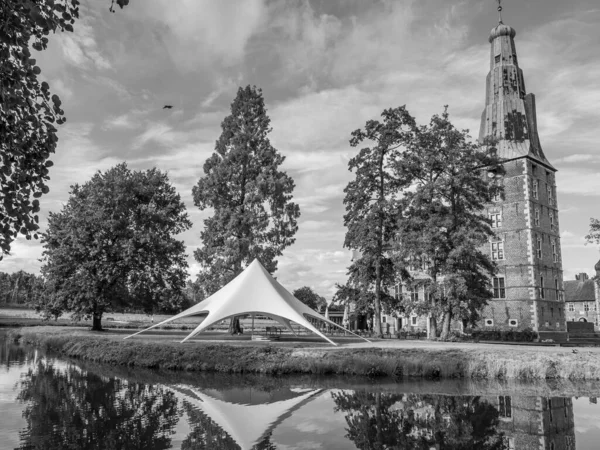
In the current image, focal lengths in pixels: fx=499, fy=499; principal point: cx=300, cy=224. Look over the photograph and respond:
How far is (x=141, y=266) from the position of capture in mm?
28672

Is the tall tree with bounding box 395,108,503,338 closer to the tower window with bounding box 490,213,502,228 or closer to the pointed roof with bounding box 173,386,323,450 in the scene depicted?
the pointed roof with bounding box 173,386,323,450

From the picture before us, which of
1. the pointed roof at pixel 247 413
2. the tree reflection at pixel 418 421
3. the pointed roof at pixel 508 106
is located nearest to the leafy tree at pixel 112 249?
the pointed roof at pixel 247 413

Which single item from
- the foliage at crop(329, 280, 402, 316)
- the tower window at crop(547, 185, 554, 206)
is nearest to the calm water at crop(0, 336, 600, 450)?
the foliage at crop(329, 280, 402, 316)

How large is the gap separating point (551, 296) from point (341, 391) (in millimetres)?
33234

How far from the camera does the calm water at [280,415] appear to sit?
8.26m

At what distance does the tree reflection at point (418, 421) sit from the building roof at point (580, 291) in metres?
64.6

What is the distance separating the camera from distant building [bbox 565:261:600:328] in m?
65.8

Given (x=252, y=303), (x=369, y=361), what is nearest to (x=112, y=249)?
(x=252, y=303)

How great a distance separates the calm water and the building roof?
62.3 metres

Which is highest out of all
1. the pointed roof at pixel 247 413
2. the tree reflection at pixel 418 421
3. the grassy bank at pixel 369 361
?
the grassy bank at pixel 369 361

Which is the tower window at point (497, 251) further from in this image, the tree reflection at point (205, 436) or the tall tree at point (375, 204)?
the tree reflection at point (205, 436)

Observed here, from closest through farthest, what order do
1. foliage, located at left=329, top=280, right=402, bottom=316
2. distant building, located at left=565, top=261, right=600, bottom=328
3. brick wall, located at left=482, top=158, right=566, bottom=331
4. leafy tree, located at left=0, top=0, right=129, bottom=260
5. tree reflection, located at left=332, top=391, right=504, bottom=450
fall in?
1. leafy tree, located at left=0, top=0, right=129, bottom=260
2. tree reflection, located at left=332, top=391, right=504, bottom=450
3. foliage, located at left=329, top=280, right=402, bottom=316
4. brick wall, located at left=482, top=158, right=566, bottom=331
5. distant building, located at left=565, top=261, right=600, bottom=328

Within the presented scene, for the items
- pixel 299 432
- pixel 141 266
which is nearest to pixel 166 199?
pixel 141 266

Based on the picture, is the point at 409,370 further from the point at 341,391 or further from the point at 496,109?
the point at 496,109
